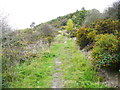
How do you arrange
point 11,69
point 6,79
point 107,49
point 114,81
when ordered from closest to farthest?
point 114,81 → point 6,79 → point 11,69 → point 107,49

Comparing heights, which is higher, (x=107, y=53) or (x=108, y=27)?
(x=108, y=27)

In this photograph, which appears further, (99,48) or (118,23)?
(118,23)

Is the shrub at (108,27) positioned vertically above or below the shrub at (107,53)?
above

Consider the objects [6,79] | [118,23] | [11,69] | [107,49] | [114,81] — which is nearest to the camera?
[114,81]

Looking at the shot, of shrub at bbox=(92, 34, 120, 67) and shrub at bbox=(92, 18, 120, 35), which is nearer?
shrub at bbox=(92, 34, 120, 67)

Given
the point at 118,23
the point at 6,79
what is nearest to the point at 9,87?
the point at 6,79

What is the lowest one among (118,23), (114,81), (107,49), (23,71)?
(114,81)

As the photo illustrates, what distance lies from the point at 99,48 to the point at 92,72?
1512 millimetres

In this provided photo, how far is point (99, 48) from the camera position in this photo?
20.3ft

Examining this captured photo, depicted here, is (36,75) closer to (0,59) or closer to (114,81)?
(0,59)

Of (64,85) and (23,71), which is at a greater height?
(23,71)

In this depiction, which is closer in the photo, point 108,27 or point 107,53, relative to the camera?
point 107,53

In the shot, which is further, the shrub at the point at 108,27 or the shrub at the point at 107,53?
the shrub at the point at 108,27

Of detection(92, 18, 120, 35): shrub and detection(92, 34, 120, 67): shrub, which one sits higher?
detection(92, 18, 120, 35): shrub
